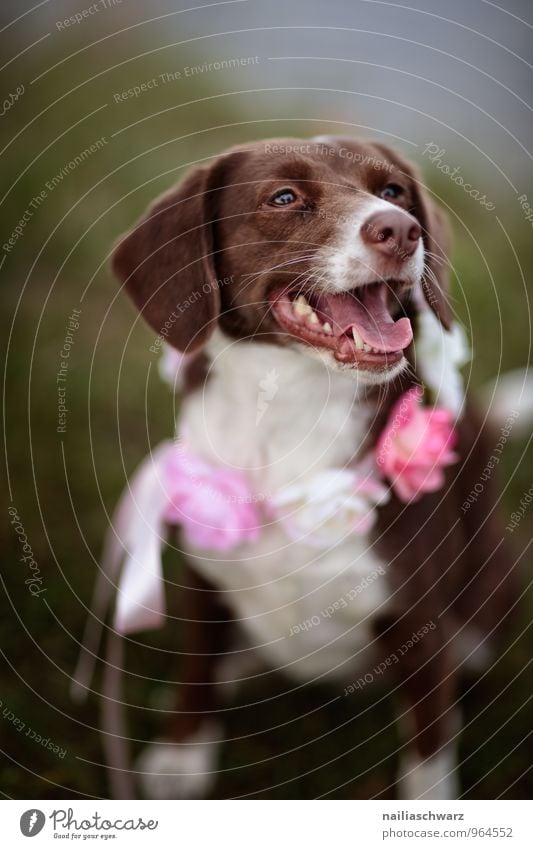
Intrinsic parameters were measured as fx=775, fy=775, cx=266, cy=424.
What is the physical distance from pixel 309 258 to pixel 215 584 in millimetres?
1115

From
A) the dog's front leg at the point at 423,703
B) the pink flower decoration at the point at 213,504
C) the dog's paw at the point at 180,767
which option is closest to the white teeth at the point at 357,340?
the pink flower decoration at the point at 213,504

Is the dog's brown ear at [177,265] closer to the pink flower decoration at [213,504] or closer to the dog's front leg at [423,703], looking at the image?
the pink flower decoration at [213,504]

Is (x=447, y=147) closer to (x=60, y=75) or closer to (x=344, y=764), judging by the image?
(x=60, y=75)

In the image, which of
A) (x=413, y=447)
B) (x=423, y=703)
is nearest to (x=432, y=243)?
(x=413, y=447)

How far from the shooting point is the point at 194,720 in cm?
269

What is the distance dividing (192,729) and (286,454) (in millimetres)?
1113

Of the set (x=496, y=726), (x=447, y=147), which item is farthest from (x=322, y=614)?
(x=447, y=147)

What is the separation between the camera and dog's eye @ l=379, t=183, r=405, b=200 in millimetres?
2092

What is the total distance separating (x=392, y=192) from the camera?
2119mm

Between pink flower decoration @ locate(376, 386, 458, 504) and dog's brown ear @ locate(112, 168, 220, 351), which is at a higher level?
dog's brown ear @ locate(112, 168, 220, 351)

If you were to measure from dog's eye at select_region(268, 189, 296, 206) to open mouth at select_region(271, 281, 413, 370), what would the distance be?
0.72ft

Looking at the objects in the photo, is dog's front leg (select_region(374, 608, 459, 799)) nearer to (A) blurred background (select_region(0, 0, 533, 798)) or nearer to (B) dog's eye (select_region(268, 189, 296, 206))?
(A) blurred background (select_region(0, 0, 533, 798))

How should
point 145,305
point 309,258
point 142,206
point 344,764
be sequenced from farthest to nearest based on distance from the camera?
point 142,206 < point 344,764 < point 145,305 < point 309,258

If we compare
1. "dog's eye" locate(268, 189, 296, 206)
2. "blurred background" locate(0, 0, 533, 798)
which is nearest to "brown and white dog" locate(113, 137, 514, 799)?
"dog's eye" locate(268, 189, 296, 206)
